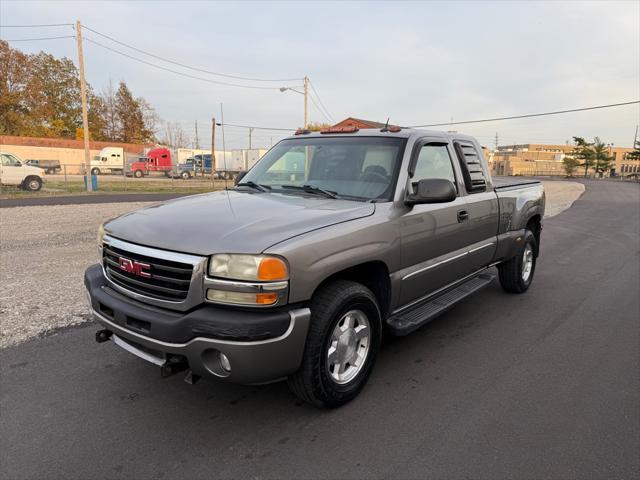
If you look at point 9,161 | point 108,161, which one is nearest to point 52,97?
point 108,161

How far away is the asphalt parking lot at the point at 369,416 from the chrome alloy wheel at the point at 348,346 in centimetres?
24

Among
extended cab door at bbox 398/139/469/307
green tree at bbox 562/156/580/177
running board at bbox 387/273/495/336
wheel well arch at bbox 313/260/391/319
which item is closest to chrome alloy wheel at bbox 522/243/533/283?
running board at bbox 387/273/495/336

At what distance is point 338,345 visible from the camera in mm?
2998

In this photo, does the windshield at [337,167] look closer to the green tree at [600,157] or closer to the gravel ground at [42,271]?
the gravel ground at [42,271]

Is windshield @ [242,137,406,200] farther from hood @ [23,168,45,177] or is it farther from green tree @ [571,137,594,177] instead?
green tree @ [571,137,594,177]

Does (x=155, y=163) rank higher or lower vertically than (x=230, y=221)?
higher

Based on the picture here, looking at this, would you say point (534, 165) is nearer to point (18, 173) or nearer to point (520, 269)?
point (18, 173)

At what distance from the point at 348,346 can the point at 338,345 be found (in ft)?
0.39

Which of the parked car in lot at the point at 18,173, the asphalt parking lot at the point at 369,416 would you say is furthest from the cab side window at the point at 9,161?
the asphalt parking lot at the point at 369,416

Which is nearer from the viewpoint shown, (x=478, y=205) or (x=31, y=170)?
(x=478, y=205)

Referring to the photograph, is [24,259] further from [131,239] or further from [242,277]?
[242,277]

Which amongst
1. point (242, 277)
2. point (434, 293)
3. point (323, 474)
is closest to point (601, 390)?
point (434, 293)

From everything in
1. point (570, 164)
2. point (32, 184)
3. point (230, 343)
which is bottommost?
point (32, 184)

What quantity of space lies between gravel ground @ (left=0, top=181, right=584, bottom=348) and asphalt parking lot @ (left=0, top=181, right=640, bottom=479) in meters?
0.44
